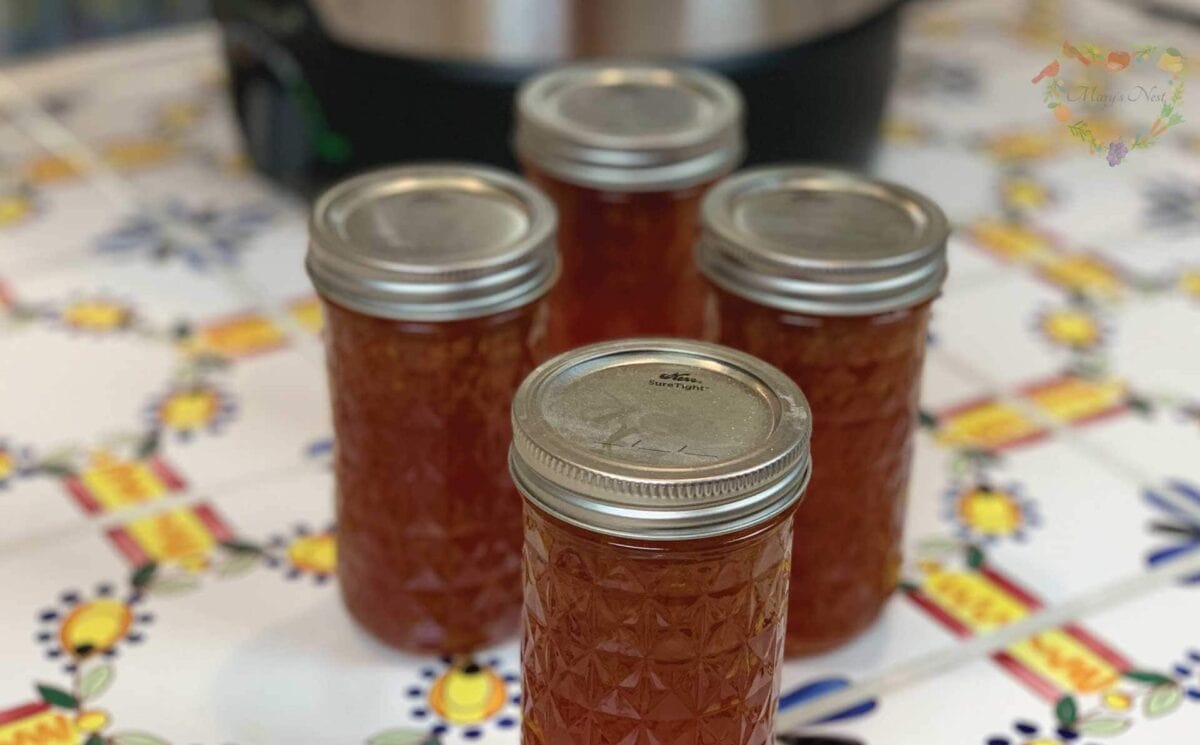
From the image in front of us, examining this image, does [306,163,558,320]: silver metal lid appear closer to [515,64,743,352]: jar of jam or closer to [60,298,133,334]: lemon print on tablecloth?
[515,64,743,352]: jar of jam

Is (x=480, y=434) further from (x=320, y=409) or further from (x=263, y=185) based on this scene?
(x=263, y=185)

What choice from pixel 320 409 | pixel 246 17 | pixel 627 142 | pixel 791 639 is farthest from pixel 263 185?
pixel 791 639

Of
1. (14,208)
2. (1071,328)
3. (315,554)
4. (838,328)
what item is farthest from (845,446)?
(14,208)

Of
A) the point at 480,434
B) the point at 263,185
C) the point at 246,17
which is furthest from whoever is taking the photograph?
the point at 263,185

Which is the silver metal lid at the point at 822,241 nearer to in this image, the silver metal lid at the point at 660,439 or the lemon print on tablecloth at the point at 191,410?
the silver metal lid at the point at 660,439

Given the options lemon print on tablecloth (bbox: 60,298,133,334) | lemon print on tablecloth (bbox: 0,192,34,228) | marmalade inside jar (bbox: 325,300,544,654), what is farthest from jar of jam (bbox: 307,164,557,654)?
lemon print on tablecloth (bbox: 0,192,34,228)

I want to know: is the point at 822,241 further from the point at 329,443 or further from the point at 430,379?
the point at 329,443

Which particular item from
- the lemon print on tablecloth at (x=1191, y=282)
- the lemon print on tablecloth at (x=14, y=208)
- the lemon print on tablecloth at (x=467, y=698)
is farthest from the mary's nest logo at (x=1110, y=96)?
the lemon print on tablecloth at (x=14, y=208)
